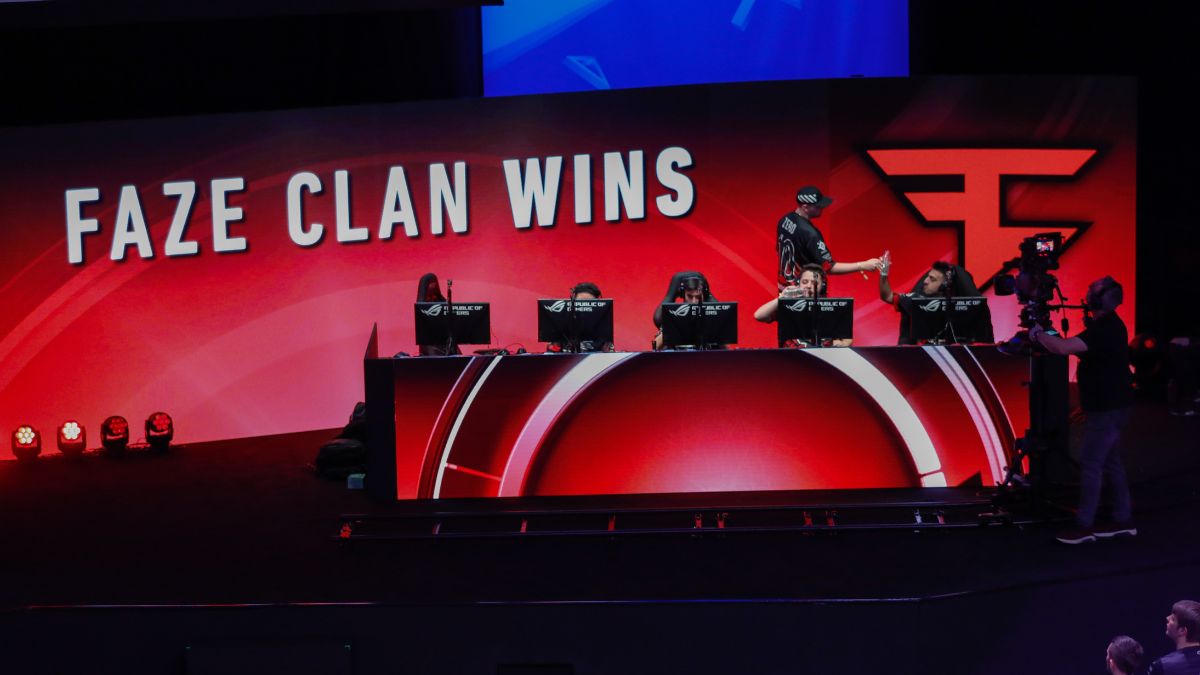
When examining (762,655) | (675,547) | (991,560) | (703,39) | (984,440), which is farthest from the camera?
(703,39)

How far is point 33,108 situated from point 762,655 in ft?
25.5

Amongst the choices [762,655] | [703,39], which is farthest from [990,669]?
[703,39]

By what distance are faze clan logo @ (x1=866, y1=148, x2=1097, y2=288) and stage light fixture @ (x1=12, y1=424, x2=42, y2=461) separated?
695cm

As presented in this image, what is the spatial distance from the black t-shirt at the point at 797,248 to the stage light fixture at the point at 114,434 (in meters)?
5.05

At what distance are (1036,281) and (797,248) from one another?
2162 millimetres

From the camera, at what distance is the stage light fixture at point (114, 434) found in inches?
329

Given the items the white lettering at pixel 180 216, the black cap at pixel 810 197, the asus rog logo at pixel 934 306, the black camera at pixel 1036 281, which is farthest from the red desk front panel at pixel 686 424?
the white lettering at pixel 180 216

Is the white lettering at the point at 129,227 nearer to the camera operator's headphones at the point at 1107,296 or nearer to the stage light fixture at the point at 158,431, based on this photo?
the stage light fixture at the point at 158,431

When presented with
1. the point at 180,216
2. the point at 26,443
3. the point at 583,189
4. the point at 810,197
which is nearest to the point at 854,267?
the point at 810,197

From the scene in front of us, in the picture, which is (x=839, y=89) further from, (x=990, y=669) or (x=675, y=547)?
(x=990, y=669)

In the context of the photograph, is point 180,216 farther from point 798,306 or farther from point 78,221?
point 798,306

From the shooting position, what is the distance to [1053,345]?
207 inches

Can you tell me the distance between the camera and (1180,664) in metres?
3.42

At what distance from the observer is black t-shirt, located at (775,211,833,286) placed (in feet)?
24.6
